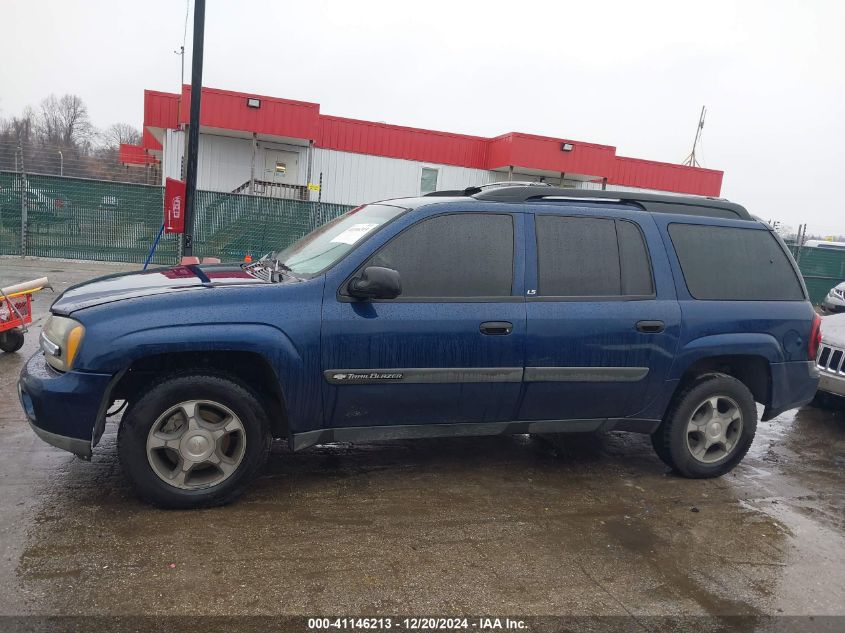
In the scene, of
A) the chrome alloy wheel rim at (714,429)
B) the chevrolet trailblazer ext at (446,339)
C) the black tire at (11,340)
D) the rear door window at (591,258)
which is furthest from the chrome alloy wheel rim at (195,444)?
the black tire at (11,340)

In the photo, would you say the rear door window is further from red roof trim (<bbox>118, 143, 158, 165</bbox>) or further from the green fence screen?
red roof trim (<bbox>118, 143, 158, 165</bbox>)

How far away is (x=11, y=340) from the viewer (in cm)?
648

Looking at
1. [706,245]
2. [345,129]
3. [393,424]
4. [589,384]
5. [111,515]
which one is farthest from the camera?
[345,129]

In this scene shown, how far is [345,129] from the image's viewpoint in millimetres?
23359

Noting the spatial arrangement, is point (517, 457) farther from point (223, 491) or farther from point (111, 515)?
point (111, 515)

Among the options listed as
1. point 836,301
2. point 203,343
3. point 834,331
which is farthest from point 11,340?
point 836,301

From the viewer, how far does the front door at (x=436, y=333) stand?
3.56 metres

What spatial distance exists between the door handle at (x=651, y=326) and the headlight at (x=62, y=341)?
10.6 feet

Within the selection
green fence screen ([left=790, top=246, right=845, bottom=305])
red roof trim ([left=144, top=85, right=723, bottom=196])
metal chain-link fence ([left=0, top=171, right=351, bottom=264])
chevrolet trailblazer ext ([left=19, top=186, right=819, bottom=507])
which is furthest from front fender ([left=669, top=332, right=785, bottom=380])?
red roof trim ([left=144, top=85, right=723, bottom=196])

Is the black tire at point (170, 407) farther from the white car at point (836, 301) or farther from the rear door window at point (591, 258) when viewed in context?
the white car at point (836, 301)

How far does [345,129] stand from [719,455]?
2100 centimetres

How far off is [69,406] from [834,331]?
22.0ft

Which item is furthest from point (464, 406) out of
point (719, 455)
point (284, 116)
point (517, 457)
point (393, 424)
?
point (284, 116)

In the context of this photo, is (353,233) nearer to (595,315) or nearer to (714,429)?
(595,315)
